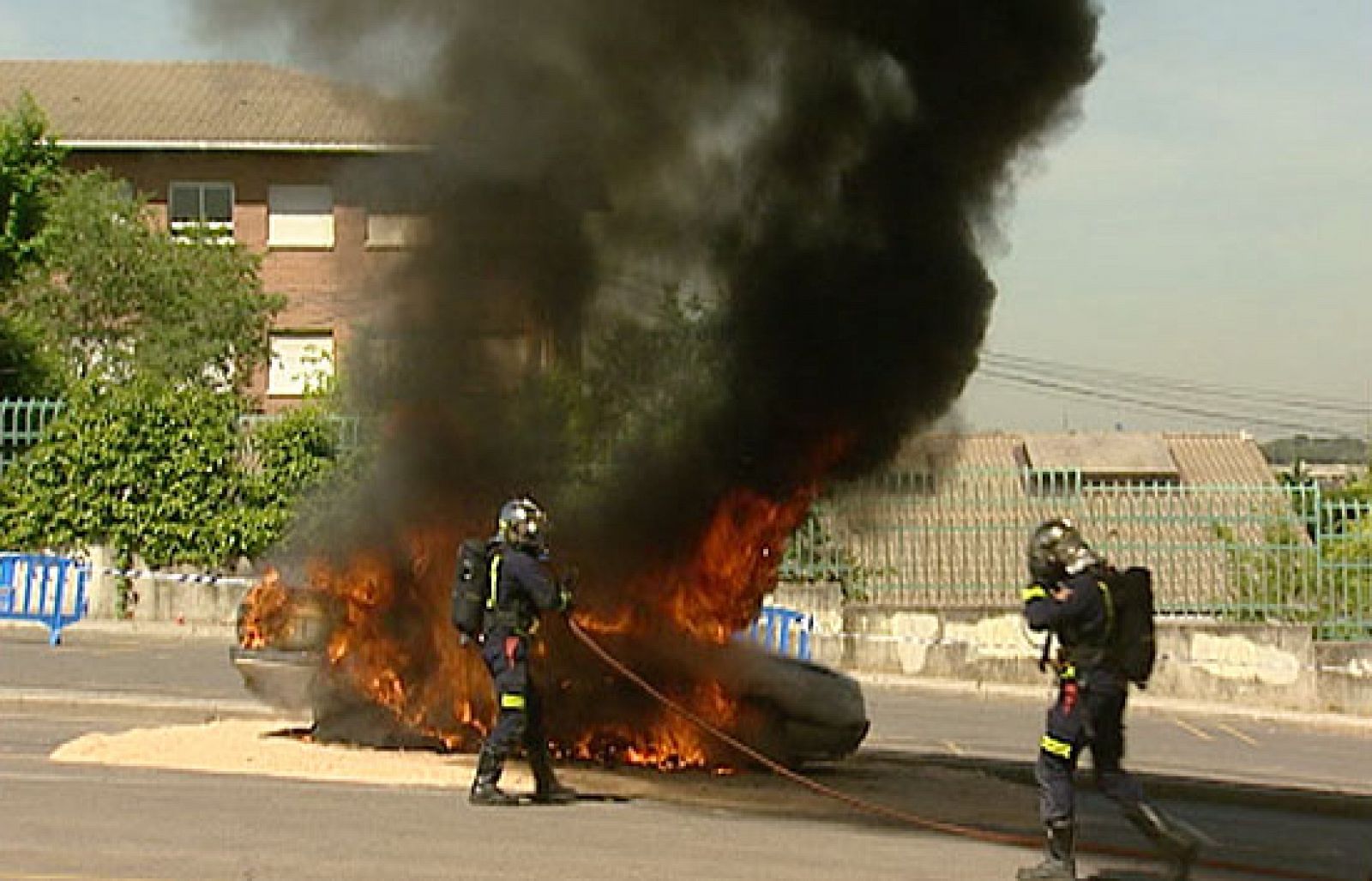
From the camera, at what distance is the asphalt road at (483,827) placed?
784cm

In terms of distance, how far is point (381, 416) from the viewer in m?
12.6

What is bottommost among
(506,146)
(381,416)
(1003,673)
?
(1003,673)

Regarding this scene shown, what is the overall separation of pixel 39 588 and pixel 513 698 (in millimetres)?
13596

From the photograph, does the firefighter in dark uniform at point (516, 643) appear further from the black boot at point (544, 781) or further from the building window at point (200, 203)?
the building window at point (200, 203)

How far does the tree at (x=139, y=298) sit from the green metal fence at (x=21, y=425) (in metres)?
9.16

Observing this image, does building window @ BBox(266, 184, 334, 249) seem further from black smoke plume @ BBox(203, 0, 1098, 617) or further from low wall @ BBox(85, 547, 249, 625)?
black smoke plume @ BBox(203, 0, 1098, 617)

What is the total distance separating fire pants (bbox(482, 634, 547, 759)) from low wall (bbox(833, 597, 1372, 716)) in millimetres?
11578

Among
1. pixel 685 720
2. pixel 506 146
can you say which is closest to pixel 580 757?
pixel 685 720

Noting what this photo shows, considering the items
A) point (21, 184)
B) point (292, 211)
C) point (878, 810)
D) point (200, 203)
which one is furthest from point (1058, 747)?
point (200, 203)

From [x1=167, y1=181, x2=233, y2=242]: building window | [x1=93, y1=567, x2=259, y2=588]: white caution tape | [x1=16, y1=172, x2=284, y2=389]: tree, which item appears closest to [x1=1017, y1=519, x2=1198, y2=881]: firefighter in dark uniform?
[x1=93, y1=567, x2=259, y2=588]: white caution tape

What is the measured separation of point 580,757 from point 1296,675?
11749mm

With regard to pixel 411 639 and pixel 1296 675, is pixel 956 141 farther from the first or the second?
pixel 1296 675

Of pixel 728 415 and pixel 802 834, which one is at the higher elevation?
pixel 728 415

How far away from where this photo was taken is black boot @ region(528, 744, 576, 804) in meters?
10.0
